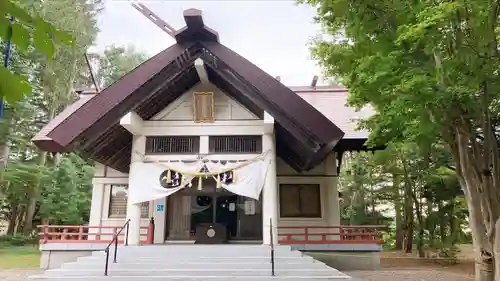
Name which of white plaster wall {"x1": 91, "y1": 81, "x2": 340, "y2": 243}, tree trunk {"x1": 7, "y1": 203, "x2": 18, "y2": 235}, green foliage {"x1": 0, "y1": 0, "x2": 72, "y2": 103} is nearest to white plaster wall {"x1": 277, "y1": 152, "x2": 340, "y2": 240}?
white plaster wall {"x1": 91, "y1": 81, "x2": 340, "y2": 243}

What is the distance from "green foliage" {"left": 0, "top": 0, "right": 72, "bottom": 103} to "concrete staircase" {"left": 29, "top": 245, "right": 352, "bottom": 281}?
19.9ft

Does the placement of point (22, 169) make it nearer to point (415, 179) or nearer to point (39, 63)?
point (39, 63)

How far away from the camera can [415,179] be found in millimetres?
16812

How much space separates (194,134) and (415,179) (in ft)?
36.8

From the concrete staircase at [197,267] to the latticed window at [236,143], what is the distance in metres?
2.79

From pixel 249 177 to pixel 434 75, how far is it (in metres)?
4.78

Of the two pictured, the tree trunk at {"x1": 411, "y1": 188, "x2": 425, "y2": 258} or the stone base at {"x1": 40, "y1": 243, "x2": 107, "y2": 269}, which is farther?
the tree trunk at {"x1": 411, "y1": 188, "x2": 425, "y2": 258}

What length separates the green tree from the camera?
6406 mm

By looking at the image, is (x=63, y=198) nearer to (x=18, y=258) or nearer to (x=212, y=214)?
(x=18, y=258)

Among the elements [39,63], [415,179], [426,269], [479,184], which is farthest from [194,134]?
[39,63]

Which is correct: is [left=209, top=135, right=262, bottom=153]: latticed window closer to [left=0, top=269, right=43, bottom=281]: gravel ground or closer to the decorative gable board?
the decorative gable board

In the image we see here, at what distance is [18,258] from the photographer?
14.6 m

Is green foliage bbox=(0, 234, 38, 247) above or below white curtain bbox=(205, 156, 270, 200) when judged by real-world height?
below

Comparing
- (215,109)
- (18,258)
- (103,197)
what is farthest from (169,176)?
(18,258)
